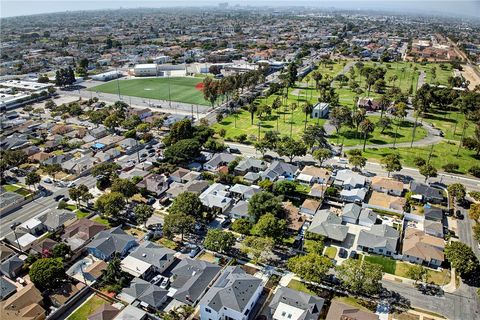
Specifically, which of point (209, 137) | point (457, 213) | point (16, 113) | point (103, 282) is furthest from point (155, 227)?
point (16, 113)

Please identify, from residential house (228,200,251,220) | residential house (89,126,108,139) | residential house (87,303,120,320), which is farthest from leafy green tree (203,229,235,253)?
residential house (89,126,108,139)

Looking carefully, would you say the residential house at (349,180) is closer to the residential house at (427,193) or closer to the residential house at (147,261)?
the residential house at (427,193)

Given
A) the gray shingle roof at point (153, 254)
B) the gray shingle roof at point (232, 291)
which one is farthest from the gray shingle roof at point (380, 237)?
the gray shingle roof at point (153, 254)

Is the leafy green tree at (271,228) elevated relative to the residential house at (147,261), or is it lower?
elevated

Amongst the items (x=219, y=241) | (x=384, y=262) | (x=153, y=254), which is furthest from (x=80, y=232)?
(x=384, y=262)

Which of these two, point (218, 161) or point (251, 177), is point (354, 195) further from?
point (218, 161)

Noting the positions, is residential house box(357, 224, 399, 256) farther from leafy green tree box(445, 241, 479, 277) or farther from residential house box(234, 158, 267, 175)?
residential house box(234, 158, 267, 175)
